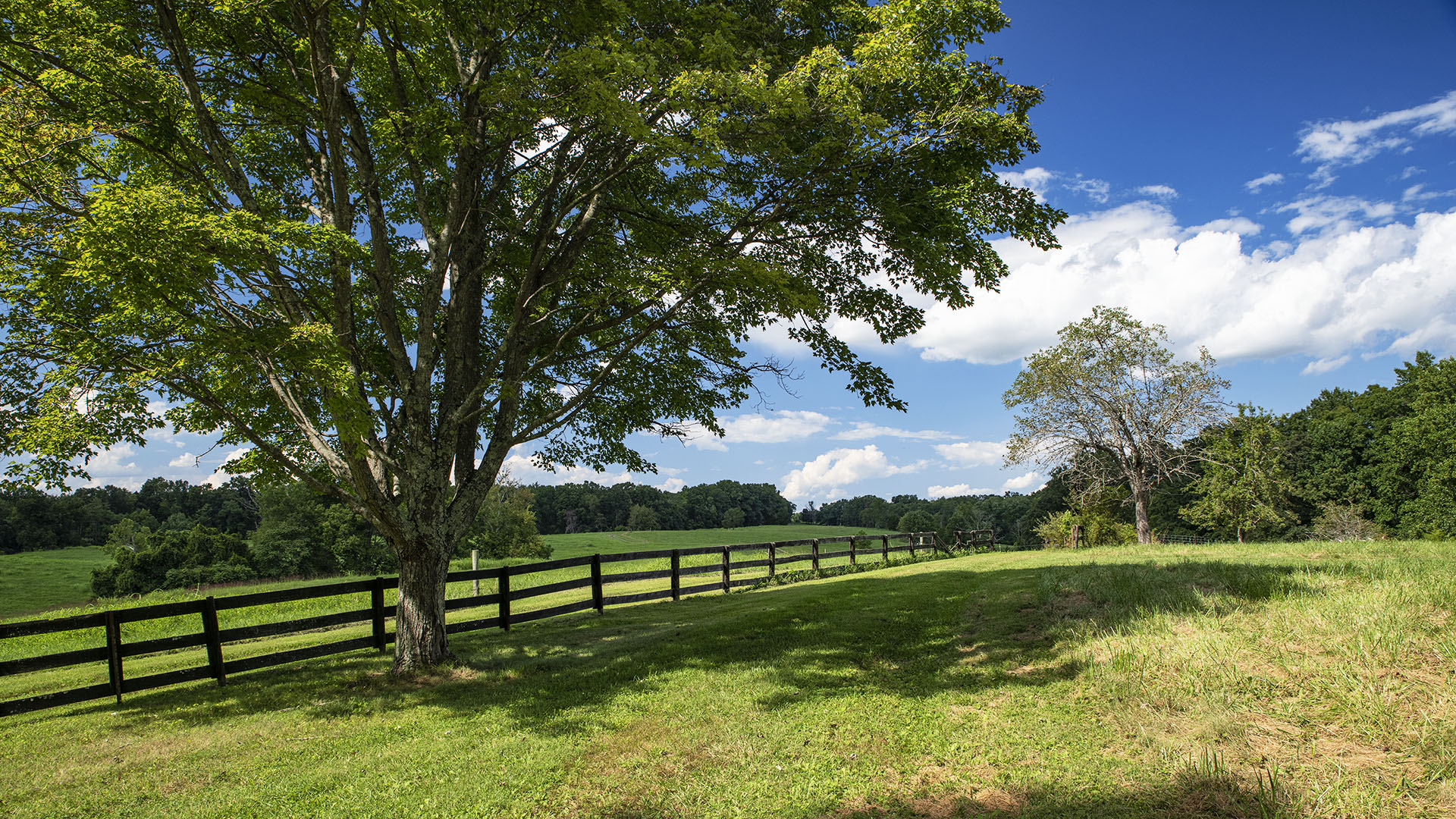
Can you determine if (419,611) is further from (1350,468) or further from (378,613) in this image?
(1350,468)

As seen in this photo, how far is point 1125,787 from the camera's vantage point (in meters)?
4.66

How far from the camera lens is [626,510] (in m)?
91.9

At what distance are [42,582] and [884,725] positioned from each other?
1978 inches

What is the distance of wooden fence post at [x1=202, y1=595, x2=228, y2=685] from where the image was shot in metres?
9.28

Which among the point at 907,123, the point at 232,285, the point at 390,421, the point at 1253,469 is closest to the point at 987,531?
the point at 1253,469

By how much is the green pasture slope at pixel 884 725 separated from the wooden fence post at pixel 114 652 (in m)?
0.26

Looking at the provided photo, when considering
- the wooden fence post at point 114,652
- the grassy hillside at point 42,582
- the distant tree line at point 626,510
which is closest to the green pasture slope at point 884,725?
the wooden fence post at point 114,652

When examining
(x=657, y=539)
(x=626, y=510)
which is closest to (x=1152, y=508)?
(x=657, y=539)

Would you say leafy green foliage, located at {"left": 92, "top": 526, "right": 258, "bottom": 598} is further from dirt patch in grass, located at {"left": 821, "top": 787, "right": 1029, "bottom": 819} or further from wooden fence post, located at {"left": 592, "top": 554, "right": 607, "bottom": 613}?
dirt patch in grass, located at {"left": 821, "top": 787, "right": 1029, "bottom": 819}

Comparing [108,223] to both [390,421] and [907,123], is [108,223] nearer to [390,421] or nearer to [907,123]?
[390,421]

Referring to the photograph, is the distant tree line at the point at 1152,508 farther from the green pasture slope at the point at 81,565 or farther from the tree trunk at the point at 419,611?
the tree trunk at the point at 419,611

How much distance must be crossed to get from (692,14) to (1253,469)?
37193 millimetres

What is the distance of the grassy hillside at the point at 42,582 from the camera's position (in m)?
31.3

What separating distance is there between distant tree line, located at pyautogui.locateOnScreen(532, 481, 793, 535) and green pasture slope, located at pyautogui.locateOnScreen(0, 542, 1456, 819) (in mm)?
79228
